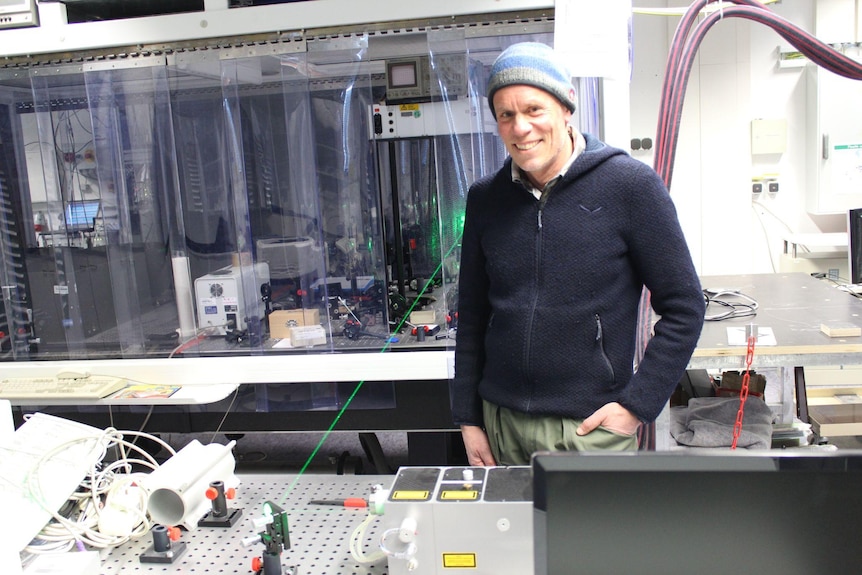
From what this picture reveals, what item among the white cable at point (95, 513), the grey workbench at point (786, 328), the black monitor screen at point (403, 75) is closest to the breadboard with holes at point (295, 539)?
the white cable at point (95, 513)

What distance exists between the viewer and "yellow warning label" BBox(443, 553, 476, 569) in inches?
38.5

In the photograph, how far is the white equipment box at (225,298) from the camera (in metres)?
2.57

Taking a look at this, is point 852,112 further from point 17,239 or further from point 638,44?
point 17,239

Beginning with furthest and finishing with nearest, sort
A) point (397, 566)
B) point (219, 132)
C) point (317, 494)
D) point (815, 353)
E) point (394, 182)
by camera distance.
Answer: point (394, 182), point (219, 132), point (815, 353), point (317, 494), point (397, 566)

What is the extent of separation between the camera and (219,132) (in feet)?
8.39

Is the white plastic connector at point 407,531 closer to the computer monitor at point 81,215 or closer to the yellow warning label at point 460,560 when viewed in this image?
the yellow warning label at point 460,560

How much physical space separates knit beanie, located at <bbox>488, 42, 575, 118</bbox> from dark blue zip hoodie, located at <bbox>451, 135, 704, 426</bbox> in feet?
0.46

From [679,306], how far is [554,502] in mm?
710

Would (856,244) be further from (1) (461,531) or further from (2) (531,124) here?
(1) (461,531)

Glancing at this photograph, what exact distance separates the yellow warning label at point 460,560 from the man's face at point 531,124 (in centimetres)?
65

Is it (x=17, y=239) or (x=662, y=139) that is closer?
(x=662, y=139)

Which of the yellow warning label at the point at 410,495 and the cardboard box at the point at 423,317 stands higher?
the yellow warning label at the point at 410,495

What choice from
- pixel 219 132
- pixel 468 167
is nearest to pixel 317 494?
pixel 468 167

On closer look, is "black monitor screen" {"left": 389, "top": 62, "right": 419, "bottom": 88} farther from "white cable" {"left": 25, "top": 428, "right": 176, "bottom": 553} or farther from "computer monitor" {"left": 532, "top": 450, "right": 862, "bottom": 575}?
"computer monitor" {"left": 532, "top": 450, "right": 862, "bottom": 575}
